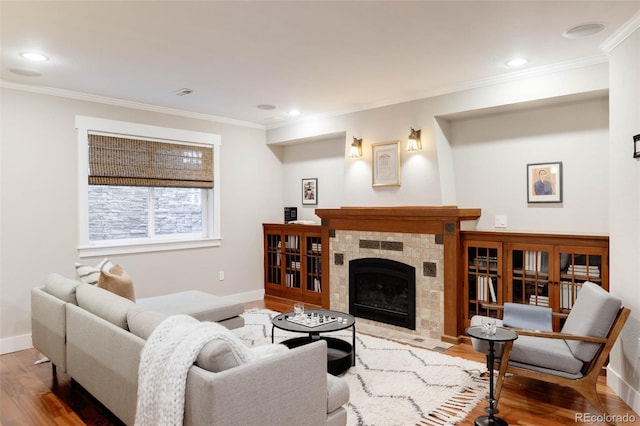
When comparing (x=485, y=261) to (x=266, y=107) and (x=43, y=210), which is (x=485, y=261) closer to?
(x=266, y=107)

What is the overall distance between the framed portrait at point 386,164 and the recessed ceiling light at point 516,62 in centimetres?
143

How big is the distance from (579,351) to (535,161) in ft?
6.57

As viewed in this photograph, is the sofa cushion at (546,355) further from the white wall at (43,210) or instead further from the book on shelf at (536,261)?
the white wall at (43,210)

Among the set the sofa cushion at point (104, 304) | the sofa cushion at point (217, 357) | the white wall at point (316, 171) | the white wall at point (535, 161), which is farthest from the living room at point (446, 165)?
the sofa cushion at point (217, 357)

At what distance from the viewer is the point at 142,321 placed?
88.4 inches

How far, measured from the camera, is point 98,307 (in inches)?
104

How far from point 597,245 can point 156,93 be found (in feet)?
14.6

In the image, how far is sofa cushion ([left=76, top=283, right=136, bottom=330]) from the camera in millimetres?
2424

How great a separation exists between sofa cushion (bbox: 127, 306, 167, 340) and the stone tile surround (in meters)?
2.83

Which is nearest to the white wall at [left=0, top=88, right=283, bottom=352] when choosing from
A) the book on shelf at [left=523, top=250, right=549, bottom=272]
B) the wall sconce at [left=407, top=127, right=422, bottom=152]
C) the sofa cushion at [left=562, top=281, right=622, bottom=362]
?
the wall sconce at [left=407, top=127, right=422, bottom=152]

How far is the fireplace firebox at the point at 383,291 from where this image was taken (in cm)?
444

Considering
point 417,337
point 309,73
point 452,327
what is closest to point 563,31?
point 309,73

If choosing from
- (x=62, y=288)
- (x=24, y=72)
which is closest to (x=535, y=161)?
(x=62, y=288)

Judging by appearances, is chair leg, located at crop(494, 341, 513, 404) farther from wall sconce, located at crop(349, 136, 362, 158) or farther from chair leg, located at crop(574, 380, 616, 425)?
wall sconce, located at crop(349, 136, 362, 158)
